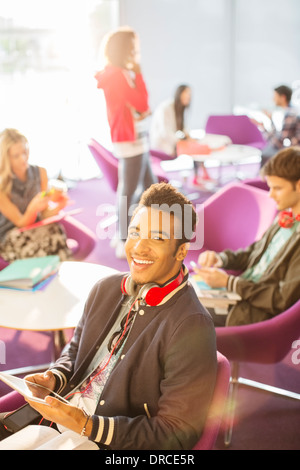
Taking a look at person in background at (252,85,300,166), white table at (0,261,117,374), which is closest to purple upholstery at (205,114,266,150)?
person in background at (252,85,300,166)

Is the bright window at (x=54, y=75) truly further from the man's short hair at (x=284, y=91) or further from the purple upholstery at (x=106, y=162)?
the man's short hair at (x=284, y=91)

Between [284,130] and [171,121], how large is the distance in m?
1.29

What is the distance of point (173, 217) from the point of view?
4.70 ft

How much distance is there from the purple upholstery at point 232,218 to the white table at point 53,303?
2.51 ft

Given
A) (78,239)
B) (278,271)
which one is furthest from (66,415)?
(78,239)

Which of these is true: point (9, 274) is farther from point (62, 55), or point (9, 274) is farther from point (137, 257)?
point (62, 55)

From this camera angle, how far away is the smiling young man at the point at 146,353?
1304mm

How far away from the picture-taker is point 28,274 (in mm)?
2285

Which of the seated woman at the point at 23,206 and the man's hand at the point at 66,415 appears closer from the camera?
the man's hand at the point at 66,415

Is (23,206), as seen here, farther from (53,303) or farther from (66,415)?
(66,415)

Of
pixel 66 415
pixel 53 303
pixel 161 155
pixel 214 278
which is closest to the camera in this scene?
pixel 66 415

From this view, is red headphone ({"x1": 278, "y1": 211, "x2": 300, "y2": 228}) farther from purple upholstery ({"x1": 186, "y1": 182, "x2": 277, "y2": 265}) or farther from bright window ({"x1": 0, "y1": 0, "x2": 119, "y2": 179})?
bright window ({"x1": 0, "y1": 0, "x2": 119, "y2": 179})

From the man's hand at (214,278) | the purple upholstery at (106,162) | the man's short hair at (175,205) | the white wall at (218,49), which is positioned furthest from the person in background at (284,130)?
the man's short hair at (175,205)

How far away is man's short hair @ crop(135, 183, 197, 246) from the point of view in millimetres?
1444
